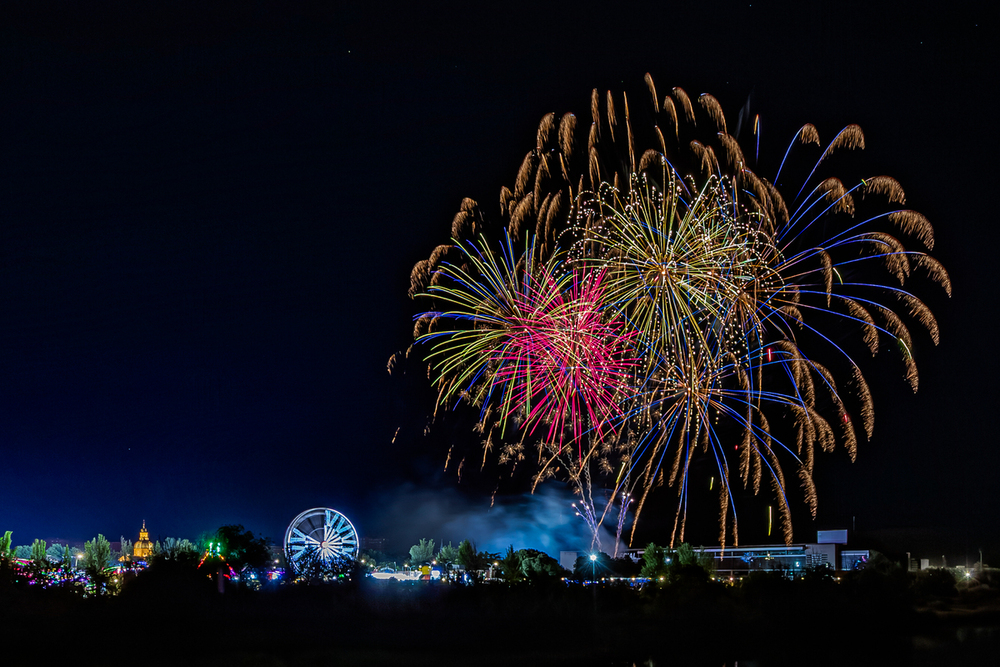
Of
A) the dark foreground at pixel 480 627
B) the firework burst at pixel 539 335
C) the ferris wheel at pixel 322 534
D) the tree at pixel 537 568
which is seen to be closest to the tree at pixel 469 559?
the tree at pixel 537 568

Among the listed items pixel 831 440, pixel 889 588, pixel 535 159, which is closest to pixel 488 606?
pixel 831 440

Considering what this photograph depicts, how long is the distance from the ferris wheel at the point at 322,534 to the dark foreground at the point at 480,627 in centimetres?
2672

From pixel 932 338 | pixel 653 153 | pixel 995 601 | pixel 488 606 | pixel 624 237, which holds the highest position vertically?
pixel 653 153

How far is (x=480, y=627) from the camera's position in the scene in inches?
1315

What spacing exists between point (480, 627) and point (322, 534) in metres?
33.9

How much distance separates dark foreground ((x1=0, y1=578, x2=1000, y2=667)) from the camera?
26.5 metres

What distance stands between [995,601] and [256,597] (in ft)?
183

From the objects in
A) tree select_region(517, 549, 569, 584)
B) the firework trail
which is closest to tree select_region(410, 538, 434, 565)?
tree select_region(517, 549, 569, 584)

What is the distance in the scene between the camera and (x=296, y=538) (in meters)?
64.0

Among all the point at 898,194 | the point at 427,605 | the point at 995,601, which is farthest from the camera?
the point at 995,601

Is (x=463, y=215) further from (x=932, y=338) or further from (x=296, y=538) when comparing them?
(x=296, y=538)

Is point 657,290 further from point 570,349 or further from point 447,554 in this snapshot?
point 447,554

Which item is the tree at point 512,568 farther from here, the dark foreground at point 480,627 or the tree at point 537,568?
the dark foreground at point 480,627

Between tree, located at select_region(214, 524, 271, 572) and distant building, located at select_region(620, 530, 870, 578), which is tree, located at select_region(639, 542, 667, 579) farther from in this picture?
tree, located at select_region(214, 524, 271, 572)
